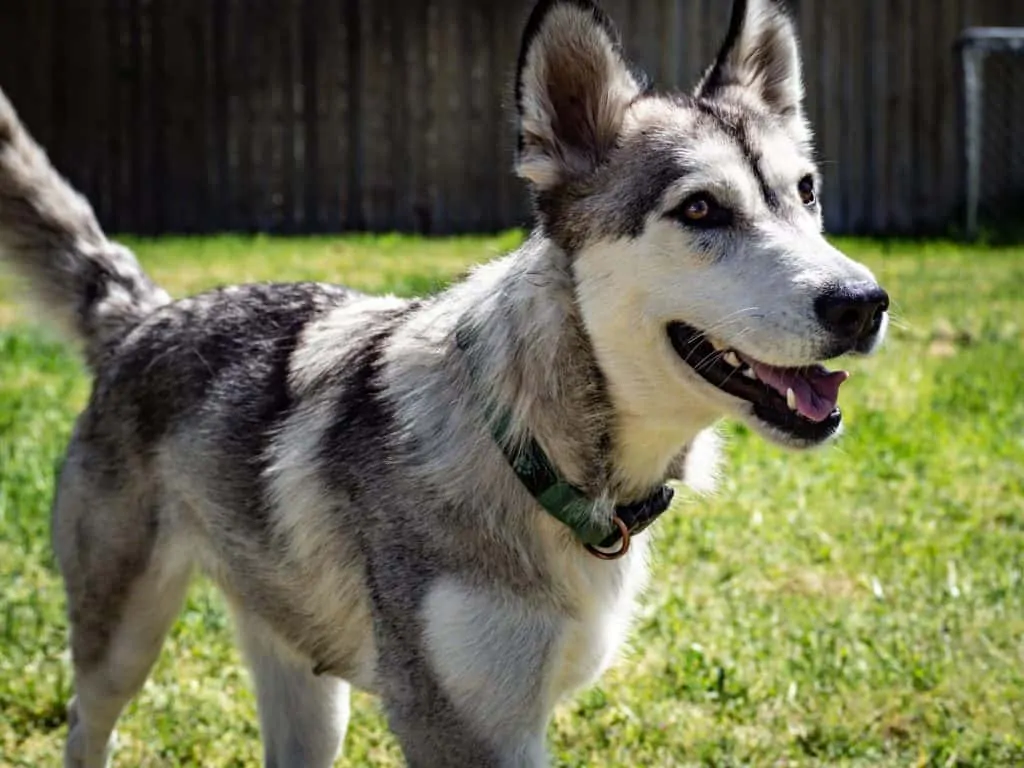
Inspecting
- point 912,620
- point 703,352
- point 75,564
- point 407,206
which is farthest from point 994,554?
point 407,206

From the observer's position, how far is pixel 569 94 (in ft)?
11.9

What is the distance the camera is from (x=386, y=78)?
53.8 feet

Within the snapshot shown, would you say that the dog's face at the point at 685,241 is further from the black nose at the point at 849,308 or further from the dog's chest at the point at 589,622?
the dog's chest at the point at 589,622

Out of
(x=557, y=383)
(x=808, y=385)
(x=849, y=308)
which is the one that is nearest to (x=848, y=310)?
(x=849, y=308)

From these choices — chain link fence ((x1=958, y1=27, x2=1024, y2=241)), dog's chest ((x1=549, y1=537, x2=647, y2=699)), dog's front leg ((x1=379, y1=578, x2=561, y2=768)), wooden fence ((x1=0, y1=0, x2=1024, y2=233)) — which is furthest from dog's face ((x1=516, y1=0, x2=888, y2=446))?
chain link fence ((x1=958, y1=27, x2=1024, y2=241))

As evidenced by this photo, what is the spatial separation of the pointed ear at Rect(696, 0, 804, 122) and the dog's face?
0.27 meters

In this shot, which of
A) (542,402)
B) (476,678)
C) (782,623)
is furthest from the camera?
(782,623)

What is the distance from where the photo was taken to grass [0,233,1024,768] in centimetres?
476

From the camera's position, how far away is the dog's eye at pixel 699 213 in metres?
3.40

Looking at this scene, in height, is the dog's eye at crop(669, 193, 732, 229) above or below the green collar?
above

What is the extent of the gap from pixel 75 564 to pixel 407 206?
1246cm

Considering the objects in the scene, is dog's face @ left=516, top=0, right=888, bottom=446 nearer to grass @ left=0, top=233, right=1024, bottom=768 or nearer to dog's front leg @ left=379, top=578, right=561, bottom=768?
dog's front leg @ left=379, top=578, right=561, bottom=768

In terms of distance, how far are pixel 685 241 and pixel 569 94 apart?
1.65 feet

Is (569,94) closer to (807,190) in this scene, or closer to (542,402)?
(807,190)
